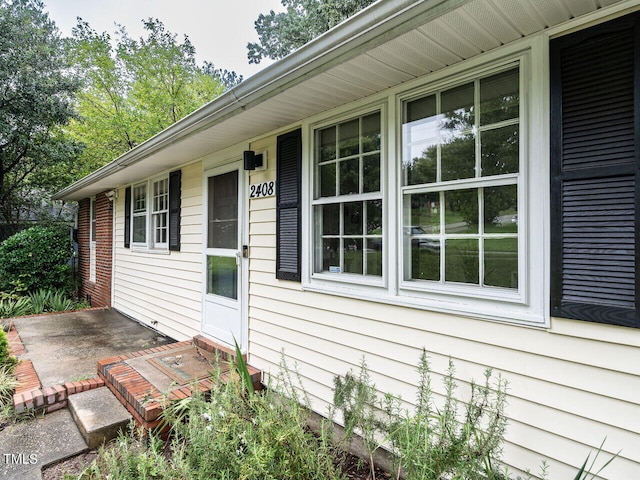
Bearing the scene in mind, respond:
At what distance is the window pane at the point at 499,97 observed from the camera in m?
1.93

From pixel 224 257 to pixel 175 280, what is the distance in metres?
1.45

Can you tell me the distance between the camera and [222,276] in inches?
166

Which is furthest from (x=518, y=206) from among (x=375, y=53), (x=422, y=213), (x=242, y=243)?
(x=242, y=243)

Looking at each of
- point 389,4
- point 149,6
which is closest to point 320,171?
point 389,4

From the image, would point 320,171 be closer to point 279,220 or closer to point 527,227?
point 279,220

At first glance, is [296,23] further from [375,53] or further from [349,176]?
[375,53]

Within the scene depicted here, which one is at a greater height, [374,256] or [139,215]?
[139,215]

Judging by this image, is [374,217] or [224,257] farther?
[224,257]

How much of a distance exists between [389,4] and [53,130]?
1219 cm

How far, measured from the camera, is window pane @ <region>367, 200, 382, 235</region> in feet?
8.39

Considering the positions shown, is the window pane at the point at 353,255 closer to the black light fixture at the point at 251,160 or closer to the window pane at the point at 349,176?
the window pane at the point at 349,176

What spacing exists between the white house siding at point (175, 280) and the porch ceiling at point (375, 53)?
1.56m

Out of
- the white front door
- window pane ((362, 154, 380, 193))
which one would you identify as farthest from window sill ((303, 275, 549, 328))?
the white front door

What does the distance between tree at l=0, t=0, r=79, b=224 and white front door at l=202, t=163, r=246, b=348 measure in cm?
820
